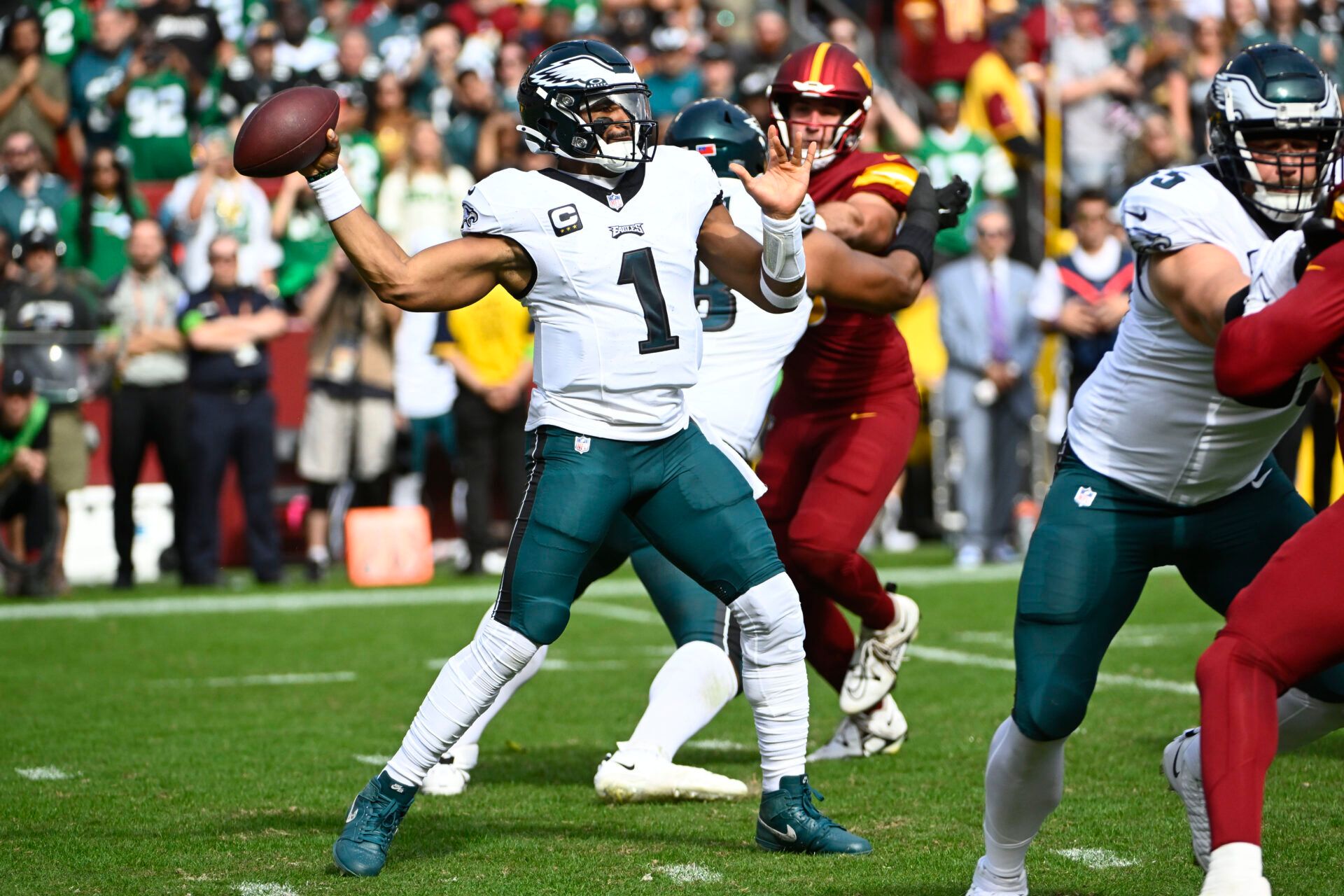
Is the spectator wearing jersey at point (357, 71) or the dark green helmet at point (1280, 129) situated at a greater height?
the dark green helmet at point (1280, 129)

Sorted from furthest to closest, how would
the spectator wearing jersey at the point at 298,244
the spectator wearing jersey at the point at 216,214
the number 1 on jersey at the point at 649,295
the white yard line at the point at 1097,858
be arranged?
1. the spectator wearing jersey at the point at 298,244
2. the spectator wearing jersey at the point at 216,214
3. the number 1 on jersey at the point at 649,295
4. the white yard line at the point at 1097,858

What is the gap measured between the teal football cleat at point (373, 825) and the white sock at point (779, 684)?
2.86 ft

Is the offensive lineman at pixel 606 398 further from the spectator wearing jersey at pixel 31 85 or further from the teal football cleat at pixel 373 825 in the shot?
the spectator wearing jersey at pixel 31 85

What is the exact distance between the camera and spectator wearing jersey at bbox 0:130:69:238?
39.3 feet

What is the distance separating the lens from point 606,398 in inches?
170

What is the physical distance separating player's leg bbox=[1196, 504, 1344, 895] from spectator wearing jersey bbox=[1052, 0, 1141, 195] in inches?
443

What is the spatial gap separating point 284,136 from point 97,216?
8.76 m

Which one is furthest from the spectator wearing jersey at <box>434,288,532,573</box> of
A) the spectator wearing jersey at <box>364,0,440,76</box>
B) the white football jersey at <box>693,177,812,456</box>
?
the white football jersey at <box>693,177,812,456</box>

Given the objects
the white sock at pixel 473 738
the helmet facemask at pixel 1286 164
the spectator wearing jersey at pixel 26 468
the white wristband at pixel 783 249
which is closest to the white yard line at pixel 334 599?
the spectator wearing jersey at pixel 26 468

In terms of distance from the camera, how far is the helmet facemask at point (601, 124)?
4.38 meters

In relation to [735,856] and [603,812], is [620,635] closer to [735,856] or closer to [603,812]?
[603,812]

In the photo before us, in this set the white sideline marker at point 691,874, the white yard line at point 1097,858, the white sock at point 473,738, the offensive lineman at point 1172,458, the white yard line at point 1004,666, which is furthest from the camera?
the white yard line at point 1004,666

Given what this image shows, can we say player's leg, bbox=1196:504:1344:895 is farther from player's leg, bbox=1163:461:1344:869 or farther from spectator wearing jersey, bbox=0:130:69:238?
spectator wearing jersey, bbox=0:130:69:238

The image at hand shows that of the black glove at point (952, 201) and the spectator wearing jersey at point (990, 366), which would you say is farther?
the spectator wearing jersey at point (990, 366)
